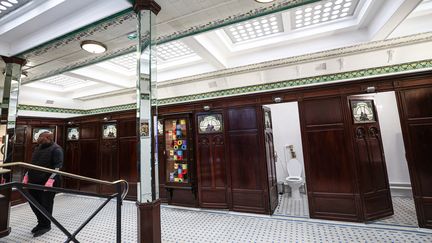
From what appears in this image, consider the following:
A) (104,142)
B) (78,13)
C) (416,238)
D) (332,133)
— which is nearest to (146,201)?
(78,13)

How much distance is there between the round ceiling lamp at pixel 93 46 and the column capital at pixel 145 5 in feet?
3.89

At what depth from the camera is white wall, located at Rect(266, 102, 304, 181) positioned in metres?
5.14

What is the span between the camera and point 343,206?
331 centimetres

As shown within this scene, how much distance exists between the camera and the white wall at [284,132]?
16.9 ft

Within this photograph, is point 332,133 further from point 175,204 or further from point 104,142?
point 104,142

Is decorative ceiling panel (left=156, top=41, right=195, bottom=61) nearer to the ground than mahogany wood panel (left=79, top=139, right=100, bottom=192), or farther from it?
farther from it

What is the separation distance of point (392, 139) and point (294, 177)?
2233mm

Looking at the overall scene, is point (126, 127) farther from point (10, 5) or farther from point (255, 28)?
point (255, 28)

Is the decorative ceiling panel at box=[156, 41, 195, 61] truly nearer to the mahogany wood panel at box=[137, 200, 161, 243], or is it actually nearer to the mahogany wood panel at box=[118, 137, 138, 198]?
the mahogany wood panel at box=[118, 137, 138, 198]

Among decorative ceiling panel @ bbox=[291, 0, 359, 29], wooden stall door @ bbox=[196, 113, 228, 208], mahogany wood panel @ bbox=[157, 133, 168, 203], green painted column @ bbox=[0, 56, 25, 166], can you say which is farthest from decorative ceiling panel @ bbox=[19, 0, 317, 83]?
mahogany wood panel @ bbox=[157, 133, 168, 203]

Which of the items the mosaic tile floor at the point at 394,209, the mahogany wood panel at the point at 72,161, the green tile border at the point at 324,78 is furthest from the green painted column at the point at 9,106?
the mosaic tile floor at the point at 394,209

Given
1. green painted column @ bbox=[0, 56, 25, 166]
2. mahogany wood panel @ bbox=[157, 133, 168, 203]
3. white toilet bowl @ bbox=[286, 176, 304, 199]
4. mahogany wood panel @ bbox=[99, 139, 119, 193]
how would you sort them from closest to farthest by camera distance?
1. green painted column @ bbox=[0, 56, 25, 166]
2. white toilet bowl @ bbox=[286, 176, 304, 199]
3. mahogany wood panel @ bbox=[157, 133, 168, 203]
4. mahogany wood panel @ bbox=[99, 139, 119, 193]

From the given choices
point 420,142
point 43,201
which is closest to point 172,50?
point 43,201

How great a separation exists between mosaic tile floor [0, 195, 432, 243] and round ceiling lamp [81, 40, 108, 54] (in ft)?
9.49
